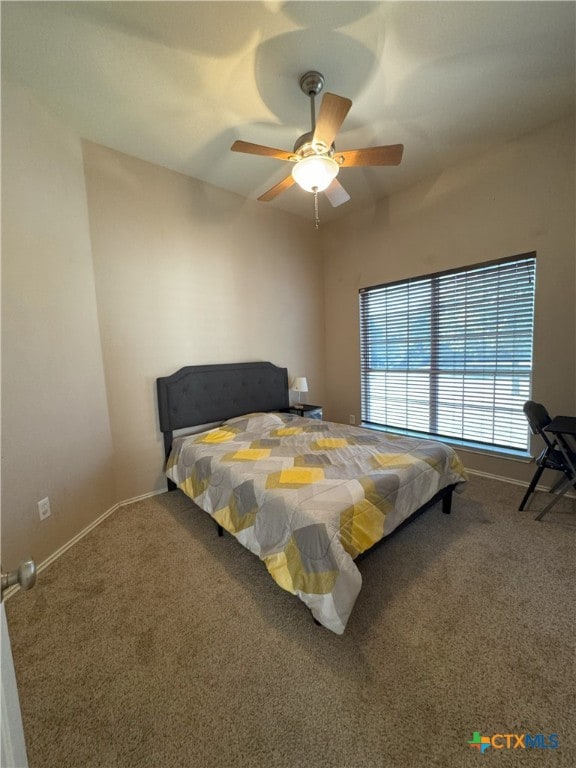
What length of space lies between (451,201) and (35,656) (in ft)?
14.1

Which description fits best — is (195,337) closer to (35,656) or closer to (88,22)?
(88,22)

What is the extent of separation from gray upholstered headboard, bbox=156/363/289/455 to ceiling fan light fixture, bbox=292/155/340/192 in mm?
1853

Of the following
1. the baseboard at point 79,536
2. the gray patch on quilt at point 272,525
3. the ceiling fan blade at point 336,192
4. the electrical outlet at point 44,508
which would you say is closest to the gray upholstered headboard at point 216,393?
the baseboard at point 79,536

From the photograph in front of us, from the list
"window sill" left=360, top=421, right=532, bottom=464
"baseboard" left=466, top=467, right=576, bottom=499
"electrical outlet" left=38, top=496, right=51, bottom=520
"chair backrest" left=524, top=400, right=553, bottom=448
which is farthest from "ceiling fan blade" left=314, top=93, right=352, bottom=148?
"baseboard" left=466, top=467, right=576, bottom=499

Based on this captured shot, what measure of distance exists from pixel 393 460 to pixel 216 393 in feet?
6.02

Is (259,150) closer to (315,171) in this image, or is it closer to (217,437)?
(315,171)

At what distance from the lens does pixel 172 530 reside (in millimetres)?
2225

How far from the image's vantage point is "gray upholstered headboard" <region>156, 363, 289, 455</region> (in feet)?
8.98

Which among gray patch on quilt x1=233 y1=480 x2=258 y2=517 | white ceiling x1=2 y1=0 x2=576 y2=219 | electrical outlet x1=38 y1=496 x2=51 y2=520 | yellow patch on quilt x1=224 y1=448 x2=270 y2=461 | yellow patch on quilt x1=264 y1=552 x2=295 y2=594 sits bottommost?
yellow patch on quilt x1=264 y1=552 x2=295 y2=594

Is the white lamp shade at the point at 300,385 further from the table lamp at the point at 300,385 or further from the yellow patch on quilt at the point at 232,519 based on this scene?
the yellow patch on quilt at the point at 232,519

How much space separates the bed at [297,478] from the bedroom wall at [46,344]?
0.64 meters

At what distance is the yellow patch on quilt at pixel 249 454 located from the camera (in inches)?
83.0

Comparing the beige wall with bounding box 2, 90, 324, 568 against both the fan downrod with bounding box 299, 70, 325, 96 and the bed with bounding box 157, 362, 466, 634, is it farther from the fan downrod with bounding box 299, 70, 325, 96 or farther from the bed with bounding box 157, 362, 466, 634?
the fan downrod with bounding box 299, 70, 325, 96

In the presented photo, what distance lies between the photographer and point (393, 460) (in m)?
1.95
